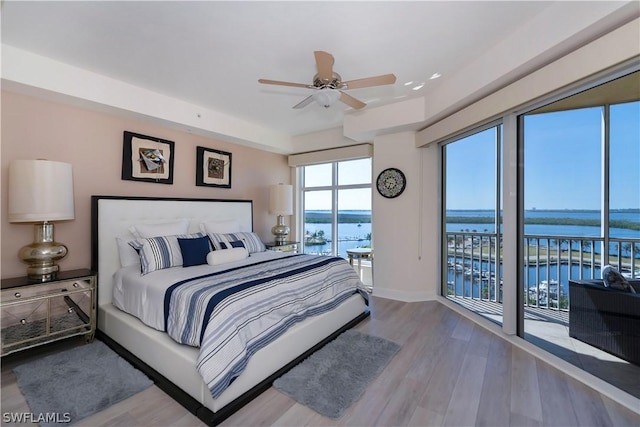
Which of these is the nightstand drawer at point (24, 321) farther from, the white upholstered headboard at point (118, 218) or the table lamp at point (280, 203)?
the table lamp at point (280, 203)

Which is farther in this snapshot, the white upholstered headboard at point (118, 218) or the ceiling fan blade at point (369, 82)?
the white upholstered headboard at point (118, 218)

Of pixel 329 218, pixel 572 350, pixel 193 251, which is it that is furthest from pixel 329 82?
pixel 329 218

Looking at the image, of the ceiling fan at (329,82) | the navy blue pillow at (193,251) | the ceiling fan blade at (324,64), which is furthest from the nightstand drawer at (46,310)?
the ceiling fan blade at (324,64)

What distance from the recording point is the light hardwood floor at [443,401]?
67.6 inches

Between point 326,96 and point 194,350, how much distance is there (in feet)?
7.56

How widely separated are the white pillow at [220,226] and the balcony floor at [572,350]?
11.4 ft

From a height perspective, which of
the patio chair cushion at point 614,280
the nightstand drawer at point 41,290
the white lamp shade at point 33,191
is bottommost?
the nightstand drawer at point 41,290

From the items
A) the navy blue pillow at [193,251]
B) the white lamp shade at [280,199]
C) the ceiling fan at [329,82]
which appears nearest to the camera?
the ceiling fan at [329,82]

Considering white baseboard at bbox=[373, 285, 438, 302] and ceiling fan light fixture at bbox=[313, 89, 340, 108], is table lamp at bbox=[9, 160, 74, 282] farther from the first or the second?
white baseboard at bbox=[373, 285, 438, 302]

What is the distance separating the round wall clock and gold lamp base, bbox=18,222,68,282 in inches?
151

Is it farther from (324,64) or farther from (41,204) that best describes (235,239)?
(324,64)

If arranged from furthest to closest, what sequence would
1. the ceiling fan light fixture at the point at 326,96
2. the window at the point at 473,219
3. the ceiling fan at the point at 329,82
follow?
the window at the point at 473,219, the ceiling fan light fixture at the point at 326,96, the ceiling fan at the point at 329,82

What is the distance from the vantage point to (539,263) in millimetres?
2545

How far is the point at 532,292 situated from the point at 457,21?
2450 mm
